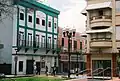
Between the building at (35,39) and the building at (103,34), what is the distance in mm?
7965

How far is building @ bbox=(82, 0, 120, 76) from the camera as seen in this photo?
123 feet

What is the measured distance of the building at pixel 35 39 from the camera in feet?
143

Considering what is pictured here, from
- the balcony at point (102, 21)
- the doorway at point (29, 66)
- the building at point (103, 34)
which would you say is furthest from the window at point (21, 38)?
the balcony at point (102, 21)

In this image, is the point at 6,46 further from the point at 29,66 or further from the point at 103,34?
the point at 103,34

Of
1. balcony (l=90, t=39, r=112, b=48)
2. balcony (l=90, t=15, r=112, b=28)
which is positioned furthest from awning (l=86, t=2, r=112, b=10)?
balcony (l=90, t=39, r=112, b=48)

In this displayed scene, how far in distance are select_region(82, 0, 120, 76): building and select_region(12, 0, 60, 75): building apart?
797 cm

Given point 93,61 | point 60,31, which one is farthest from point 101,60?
point 60,31

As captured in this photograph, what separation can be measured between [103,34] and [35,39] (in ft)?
46.0

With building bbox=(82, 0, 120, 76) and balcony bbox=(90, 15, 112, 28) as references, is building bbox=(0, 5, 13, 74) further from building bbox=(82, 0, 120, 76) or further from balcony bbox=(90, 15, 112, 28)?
balcony bbox=(90, 15, 112, 28)

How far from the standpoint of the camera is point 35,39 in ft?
159

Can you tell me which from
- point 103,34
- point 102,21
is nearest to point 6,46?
point 103,34

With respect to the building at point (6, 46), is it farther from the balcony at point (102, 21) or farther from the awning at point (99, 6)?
the balcony at point (102, 21)

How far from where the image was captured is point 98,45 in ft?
125

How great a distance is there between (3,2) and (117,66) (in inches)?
879
